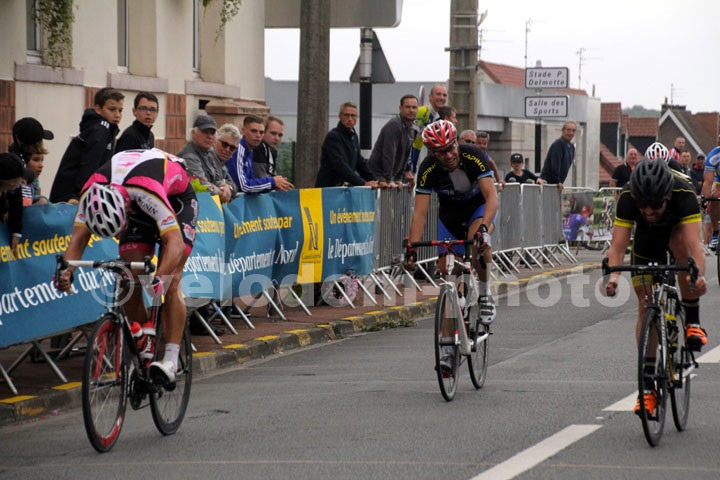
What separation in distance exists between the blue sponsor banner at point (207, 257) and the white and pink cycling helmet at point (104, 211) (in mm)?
3805

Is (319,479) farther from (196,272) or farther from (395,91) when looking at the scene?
(395,91)

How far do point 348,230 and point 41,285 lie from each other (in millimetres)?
6247

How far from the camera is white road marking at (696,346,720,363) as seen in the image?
38.4ft

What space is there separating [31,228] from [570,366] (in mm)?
4595

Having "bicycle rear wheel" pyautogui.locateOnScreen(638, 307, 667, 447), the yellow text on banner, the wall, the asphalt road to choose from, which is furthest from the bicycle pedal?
the wall

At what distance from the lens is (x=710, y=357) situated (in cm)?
1191

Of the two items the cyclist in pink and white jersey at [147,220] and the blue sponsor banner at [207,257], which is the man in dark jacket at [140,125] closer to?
the blue sponsor banner at [207,257]

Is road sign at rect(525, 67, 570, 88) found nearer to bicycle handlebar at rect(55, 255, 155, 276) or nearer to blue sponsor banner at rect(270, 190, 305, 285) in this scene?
blue sponsor banner at rect(270, 190, 305, 285)

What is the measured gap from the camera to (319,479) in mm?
7242

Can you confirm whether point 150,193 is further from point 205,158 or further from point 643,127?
point 643,127

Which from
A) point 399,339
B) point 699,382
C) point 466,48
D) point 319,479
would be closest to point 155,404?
point 319,479

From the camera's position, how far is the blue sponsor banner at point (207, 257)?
39.5 feet

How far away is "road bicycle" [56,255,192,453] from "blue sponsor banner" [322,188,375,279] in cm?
672

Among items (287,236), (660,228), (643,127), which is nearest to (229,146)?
(287,236)
